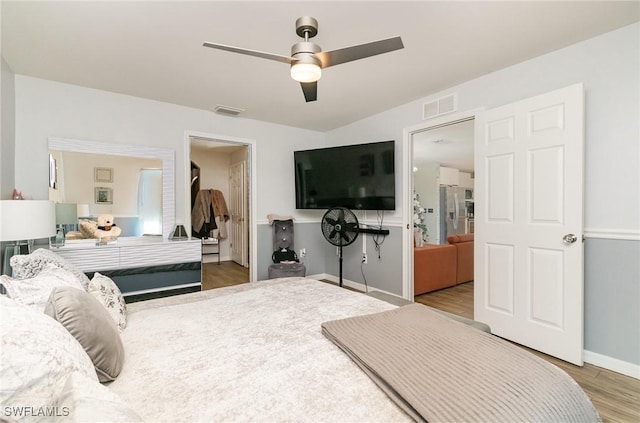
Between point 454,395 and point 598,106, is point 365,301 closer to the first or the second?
point 454,395

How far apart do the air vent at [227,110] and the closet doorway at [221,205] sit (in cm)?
158

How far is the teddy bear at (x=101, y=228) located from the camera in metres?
2.84

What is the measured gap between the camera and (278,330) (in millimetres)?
1369

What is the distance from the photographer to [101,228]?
9.52 ft

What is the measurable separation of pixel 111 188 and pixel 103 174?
→ 15 cm

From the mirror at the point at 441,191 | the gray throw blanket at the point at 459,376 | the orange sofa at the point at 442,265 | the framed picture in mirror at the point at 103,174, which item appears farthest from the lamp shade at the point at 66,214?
the mirror at the point at 441,191

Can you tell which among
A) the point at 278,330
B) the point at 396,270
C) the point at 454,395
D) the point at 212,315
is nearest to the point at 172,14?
the point at 212,315

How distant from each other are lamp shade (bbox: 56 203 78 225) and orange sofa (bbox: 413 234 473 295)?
11.6 ft

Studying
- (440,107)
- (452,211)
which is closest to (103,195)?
(440,107)

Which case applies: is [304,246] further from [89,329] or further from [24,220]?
[89,329]

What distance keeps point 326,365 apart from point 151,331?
0.85 meters

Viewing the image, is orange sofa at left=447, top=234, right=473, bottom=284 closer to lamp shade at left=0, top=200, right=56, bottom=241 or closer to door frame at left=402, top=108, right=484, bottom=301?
door frame at left=402, top=108, right=484, bottom=301

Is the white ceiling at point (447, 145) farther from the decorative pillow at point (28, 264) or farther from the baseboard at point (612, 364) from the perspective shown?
the decorative pillow at point (28, 264)

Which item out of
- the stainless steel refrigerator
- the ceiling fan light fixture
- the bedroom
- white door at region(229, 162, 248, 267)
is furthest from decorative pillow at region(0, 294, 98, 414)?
the stainless steel refrigerator
